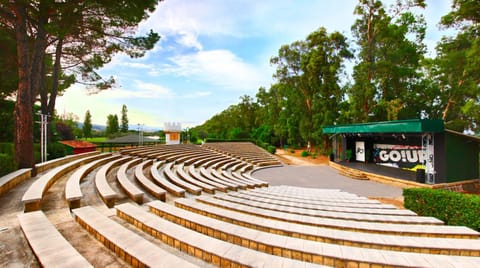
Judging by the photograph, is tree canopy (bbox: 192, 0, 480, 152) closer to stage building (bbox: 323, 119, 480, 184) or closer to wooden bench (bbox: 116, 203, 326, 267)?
stage building (bbox: 323, 119, 480, 184)

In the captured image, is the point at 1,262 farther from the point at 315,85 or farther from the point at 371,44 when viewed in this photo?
the point at 371,44

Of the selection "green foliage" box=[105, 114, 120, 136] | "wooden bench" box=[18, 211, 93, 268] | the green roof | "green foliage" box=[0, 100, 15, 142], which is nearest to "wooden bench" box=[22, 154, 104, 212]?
"wooden bench" box=[18, 211, 93, 268]

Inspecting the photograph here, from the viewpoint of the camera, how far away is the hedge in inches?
195

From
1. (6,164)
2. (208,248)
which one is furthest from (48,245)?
(6,164)

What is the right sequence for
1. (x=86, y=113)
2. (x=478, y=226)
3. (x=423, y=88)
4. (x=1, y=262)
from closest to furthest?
1. (x=1, y=262)
2. (x=478, y=226)
3. (x=423, y=88)
4. (x=86, y=113)

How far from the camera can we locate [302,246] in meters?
2.38

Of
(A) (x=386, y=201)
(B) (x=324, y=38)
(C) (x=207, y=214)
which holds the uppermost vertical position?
(B) (x=324, y=38)

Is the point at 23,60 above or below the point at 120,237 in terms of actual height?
above

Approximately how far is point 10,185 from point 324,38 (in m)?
26.1

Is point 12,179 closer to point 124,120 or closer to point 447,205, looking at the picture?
point 447,205

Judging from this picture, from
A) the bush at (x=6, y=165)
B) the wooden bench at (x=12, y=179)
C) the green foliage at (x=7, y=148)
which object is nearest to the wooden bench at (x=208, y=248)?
the wooden bench at (x=12, y=179)

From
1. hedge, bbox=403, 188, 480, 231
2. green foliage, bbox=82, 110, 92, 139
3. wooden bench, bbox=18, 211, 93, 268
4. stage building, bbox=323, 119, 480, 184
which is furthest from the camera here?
green foliage, bbox=82, 110, 92, 139

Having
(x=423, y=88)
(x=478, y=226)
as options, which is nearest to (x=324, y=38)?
(x=423, y=88)

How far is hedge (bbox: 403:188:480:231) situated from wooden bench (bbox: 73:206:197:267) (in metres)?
7.23
